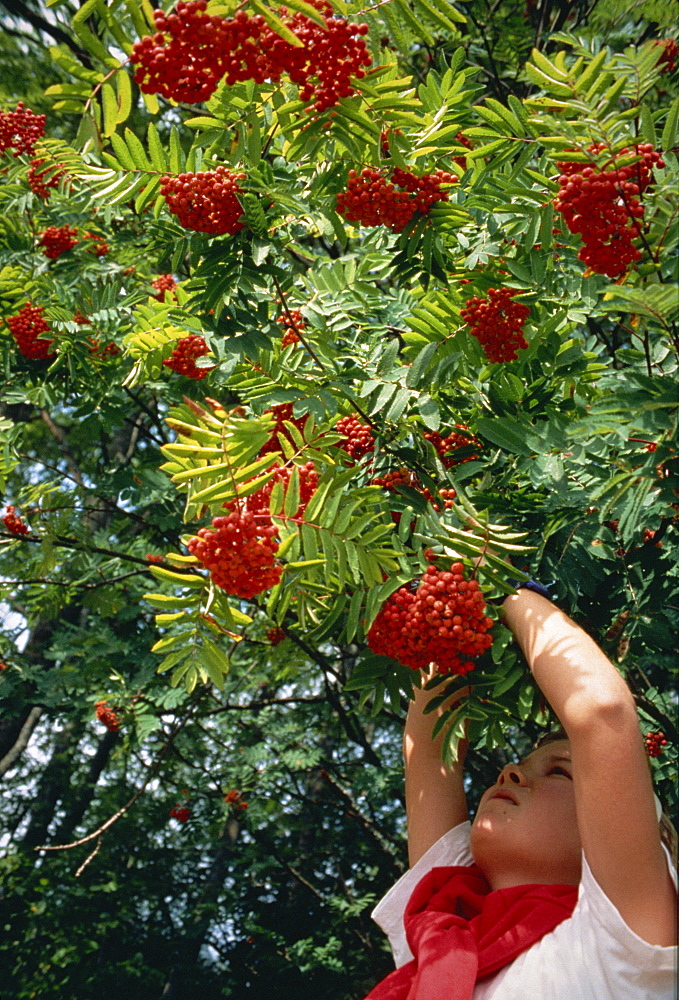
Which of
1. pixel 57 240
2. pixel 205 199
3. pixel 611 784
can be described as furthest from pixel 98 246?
pixel 611 784

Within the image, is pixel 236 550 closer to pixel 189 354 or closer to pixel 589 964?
pixel 589 964

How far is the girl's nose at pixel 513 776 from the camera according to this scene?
201cm

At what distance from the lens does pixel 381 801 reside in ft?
21.9

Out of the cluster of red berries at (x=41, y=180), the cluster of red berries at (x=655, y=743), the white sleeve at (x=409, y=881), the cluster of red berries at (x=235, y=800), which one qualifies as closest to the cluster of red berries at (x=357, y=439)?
the white sleeve at (x=409, y=881)

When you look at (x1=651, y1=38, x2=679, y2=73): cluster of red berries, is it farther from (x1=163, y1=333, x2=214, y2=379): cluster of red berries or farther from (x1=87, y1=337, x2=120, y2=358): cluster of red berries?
(x1=87, y1=337, x2=120, y2=358): cluster of red berries

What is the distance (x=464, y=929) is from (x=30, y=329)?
321cm

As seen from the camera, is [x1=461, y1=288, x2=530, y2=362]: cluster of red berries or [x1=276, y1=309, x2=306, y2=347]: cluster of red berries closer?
[x1=461, y1=288, x2=530, y2=362]: cluster of red berries

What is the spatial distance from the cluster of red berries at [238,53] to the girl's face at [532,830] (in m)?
1.76

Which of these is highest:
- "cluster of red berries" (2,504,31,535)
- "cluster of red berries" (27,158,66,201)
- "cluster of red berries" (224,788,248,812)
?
"cluster of red berries" (27,158,66,201)

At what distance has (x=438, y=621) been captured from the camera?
1698 millimetres

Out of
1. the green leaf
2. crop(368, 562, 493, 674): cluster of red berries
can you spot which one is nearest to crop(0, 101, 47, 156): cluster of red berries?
the green leaf

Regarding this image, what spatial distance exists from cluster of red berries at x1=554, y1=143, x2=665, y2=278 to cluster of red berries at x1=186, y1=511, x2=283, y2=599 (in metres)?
0.99

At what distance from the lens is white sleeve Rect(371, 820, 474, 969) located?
2088mm

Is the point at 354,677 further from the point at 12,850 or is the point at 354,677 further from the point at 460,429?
the point at 12,850
